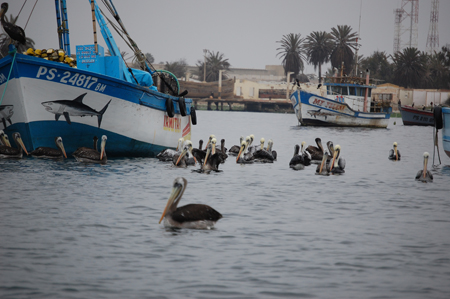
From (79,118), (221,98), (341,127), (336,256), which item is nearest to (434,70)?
(221,98)

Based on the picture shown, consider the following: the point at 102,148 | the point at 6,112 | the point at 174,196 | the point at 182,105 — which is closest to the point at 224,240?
the point at 174,196

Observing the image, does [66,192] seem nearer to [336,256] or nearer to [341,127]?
[336,256]

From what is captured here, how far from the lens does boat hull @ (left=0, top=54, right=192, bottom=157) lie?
17.6 m

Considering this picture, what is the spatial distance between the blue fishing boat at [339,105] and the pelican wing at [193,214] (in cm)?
4326

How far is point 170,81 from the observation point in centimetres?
2491

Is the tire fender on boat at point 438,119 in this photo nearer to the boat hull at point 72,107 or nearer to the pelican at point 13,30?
the boat hull at point 72,107

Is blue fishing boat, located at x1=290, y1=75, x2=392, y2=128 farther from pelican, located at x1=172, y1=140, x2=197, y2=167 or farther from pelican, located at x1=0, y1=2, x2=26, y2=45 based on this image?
pelican, located at x1=0, y1=2, x2=26, y2=45

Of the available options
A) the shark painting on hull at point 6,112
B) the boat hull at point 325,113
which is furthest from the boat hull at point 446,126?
the boat hull at point 325,113

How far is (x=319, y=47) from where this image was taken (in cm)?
10306

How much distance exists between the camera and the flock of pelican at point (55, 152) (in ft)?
59.9

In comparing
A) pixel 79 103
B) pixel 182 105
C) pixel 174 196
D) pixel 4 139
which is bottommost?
pixel 174 196

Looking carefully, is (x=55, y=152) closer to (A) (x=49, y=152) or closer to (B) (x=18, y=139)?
(A) (x=49, y=152)

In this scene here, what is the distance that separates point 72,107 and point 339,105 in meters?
37.8

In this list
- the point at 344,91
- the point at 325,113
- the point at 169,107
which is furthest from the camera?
the point at 344,91
